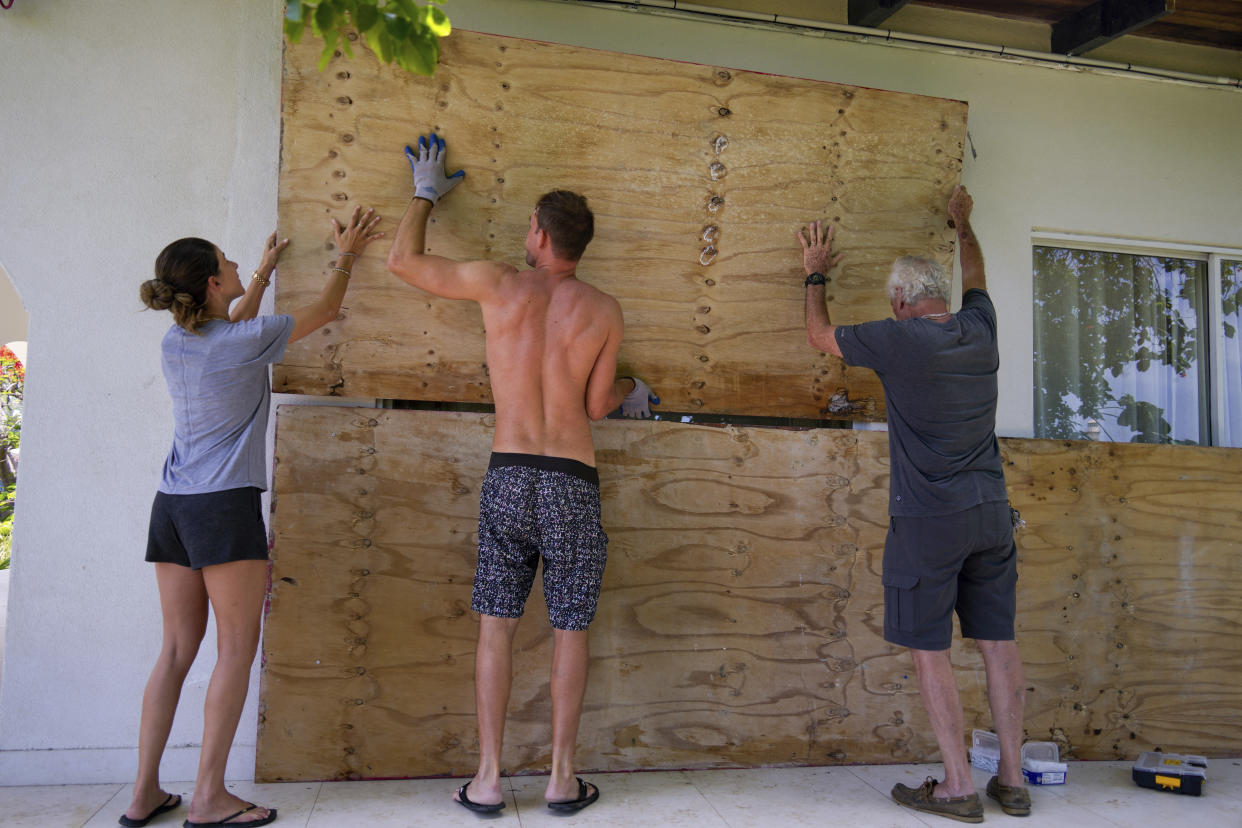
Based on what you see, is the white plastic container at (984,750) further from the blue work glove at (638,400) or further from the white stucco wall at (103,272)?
the white stucco wall at (103,272)

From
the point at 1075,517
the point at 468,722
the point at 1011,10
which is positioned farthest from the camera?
the point at 1011,10

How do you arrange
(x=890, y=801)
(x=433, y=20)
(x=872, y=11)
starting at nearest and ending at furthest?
1. (x=433, y=20)
2. (x=890, y=801)
3. (x=872, y=11)

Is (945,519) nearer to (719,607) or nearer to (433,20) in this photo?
(719,607)

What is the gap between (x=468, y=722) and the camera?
3152 mm

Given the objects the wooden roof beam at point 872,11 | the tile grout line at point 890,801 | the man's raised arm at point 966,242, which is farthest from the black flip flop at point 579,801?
the wooden roof beam at point 872,11

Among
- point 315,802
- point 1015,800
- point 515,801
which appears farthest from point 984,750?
point 315,802

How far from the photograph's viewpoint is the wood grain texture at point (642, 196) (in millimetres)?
3139

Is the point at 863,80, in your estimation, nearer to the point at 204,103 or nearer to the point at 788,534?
the point at 788,534

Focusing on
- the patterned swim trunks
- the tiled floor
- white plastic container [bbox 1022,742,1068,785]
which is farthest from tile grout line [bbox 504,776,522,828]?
white plastic container [bbox 1022,742,1068,785]

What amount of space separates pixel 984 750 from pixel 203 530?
114 inches

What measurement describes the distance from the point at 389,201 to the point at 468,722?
1819 mm

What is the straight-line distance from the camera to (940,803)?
2902 millimetres

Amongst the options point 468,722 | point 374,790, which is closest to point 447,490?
point 468,722

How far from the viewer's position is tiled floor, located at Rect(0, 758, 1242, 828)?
2.74m
